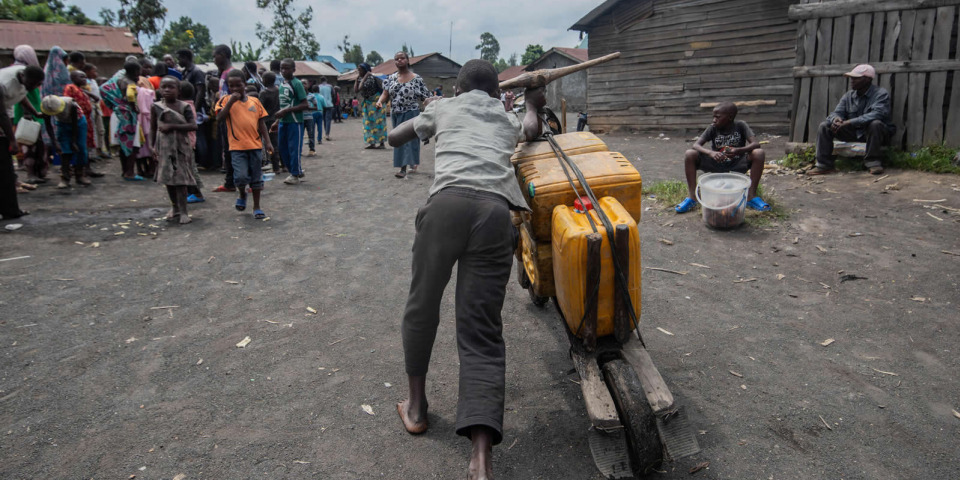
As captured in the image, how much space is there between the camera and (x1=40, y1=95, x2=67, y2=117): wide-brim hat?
7.65 m

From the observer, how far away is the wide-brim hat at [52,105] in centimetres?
765

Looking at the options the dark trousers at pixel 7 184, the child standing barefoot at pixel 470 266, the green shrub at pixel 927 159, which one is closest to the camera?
the child standing barefoot at pixel 470 266

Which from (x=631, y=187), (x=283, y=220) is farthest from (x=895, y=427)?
(x=283, y=220)

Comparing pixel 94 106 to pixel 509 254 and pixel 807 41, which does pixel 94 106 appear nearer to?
pixel 509 254

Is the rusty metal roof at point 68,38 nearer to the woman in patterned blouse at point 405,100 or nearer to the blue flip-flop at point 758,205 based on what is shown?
the woman in patterned blouse at point 405,100

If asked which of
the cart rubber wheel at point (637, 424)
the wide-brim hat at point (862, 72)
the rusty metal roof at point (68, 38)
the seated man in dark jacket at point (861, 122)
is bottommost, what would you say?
the cart rubber wheel at point (637, 424)

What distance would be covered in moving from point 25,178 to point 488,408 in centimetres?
1036

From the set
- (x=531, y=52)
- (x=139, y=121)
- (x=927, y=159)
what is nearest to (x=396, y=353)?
(x=927, y=159)

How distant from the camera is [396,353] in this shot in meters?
3.65

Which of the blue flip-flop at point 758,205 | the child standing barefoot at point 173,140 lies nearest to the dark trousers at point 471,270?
the blue flip-flop at point 758,205

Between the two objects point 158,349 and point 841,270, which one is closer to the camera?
point 158,349

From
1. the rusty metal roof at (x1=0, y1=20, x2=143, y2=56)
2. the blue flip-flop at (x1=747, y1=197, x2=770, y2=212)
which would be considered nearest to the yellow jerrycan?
the blue flip-flop at (x1=747, y1=197, x2=770, y2=212)

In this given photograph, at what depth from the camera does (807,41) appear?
837 centimetres

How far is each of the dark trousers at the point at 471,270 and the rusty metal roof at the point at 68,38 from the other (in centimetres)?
2151
